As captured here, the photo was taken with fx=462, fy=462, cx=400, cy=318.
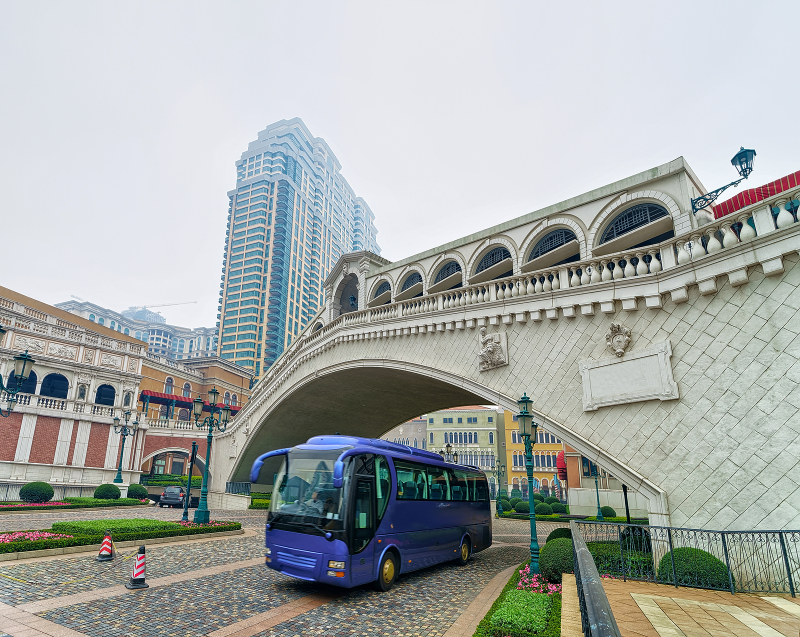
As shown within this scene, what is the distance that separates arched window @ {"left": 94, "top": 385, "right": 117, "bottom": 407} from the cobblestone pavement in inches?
1173

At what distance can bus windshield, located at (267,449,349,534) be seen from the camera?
933 centimetres

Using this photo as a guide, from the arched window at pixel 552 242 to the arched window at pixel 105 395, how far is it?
117 ft

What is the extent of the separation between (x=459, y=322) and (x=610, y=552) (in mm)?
8661

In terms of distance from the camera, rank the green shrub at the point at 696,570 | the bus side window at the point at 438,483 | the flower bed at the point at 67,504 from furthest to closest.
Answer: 1. the flower bed at the point at 67,504
2. the bus side window at the point at 438,483
3. the green shrub at the point at 696,570

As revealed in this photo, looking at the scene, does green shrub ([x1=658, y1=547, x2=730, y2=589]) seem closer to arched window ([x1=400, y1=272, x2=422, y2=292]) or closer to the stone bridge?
the stone bridge

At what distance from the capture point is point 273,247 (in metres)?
92.6

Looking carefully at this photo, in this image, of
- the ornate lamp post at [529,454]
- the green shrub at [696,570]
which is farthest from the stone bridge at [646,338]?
the ornate lamp post at [529,454]

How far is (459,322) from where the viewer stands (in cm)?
1697

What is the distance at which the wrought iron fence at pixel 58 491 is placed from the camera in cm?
2933

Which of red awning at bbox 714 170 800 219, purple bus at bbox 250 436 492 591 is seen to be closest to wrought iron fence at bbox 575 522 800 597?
purple bus at bbox 250 436 492 591

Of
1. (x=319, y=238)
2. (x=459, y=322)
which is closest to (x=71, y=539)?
(x=459, y=322)

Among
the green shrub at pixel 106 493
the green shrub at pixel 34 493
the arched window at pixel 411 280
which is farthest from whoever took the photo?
the green shrub at pixel 106 493

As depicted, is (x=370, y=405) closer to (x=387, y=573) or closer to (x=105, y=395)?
(x=387, y=573)

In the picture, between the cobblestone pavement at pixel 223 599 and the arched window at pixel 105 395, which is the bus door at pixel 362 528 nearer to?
the cobblestone pavement at pixel 223 599
